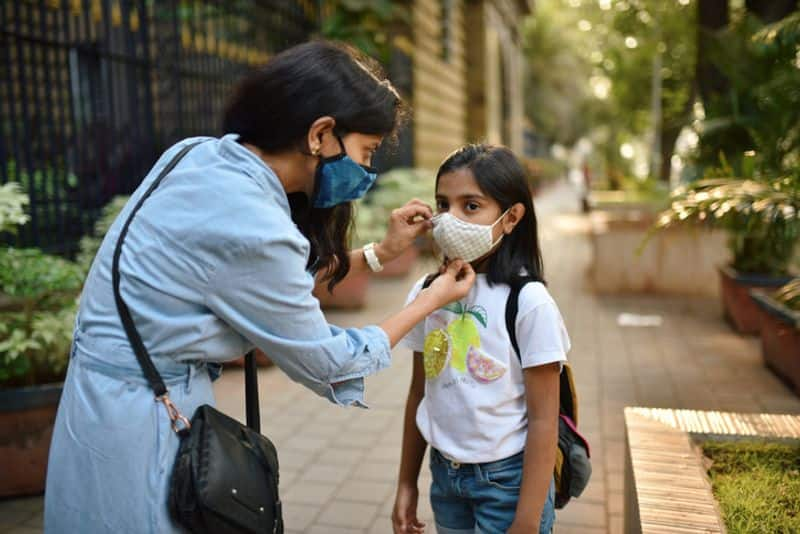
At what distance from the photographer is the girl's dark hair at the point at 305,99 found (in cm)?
167

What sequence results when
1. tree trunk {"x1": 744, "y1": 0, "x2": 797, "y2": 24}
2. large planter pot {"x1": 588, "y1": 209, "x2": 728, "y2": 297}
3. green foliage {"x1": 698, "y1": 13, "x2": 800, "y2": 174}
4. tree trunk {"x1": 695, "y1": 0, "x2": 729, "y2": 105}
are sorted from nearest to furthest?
green foliage {"x1": 698, "y1": 13, "x2": 800, "y2": 174}, tree trunk {"x1": 744, "y1": 0, "x2": 797, "y2": 24}, tree trunk {"x1": 695, "y1": 0, "x2": 729, "y2": 105}, large planter pot {"x1": 588, "y1": 209, "x2": 728, "y2": 297}

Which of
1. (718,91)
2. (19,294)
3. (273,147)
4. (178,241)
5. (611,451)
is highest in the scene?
(718,91)

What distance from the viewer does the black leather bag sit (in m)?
1.53

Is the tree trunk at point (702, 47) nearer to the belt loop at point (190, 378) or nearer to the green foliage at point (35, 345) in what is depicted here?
the green foliage at point (35, 345)

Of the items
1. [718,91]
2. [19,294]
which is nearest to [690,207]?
[19,294]

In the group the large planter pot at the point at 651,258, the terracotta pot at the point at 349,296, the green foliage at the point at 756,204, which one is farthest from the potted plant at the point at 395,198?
the green foliage at the point at 756,204

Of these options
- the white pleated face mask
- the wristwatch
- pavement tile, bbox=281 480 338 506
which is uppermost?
the white pleated face mask

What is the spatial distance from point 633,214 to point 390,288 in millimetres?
3161

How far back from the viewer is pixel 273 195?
1639mm

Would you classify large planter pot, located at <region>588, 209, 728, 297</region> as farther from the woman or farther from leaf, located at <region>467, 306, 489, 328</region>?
the woman

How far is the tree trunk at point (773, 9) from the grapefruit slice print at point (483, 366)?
6.32m

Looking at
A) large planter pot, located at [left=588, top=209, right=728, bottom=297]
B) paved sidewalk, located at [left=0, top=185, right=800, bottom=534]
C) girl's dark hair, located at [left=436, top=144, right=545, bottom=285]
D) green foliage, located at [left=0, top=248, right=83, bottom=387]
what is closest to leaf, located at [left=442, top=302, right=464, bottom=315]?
girl's dark hair, located at [left=436, top=144, right=545, bottom=285]

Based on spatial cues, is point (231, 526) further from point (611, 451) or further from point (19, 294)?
point (611, 451)

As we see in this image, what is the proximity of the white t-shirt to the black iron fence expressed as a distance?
13.2ft
